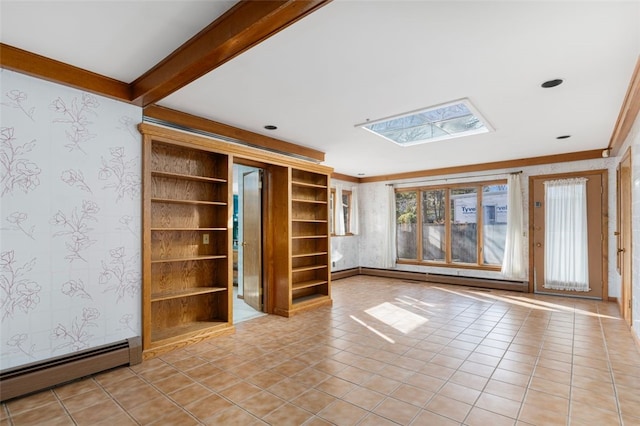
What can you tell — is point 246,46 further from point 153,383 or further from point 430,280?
point 430,280

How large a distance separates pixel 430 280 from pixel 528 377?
4.77 meters

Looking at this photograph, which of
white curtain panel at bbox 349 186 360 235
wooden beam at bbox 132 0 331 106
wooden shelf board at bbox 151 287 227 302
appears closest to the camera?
wooden beam at bbox 132 0 331 106

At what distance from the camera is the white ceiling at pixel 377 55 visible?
2023mm

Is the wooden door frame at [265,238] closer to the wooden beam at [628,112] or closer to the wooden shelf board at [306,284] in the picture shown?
the wooden shelf board at [306,284]

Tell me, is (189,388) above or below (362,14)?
below

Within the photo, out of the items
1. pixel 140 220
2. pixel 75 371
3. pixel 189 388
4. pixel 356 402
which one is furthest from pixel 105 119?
pixel 356 402

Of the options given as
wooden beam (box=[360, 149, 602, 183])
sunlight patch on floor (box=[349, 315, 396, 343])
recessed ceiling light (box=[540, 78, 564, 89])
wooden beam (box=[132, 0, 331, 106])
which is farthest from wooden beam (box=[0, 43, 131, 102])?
wooden beam (box=[360, 149, 602, 183])

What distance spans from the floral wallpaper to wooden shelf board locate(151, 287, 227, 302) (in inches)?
10.5

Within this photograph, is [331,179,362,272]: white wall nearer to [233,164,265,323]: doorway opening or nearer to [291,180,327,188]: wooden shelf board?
[291,180,327,188]: wooden shelf board

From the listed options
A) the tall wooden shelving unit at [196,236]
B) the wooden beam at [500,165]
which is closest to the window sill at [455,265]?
the wooden beam at [500,165]

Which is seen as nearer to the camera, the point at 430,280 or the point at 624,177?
the point at 624,177

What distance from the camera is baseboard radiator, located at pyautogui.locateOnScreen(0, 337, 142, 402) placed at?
8.13ft

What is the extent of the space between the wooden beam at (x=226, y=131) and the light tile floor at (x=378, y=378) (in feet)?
8.14

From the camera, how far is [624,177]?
14.2 feet
